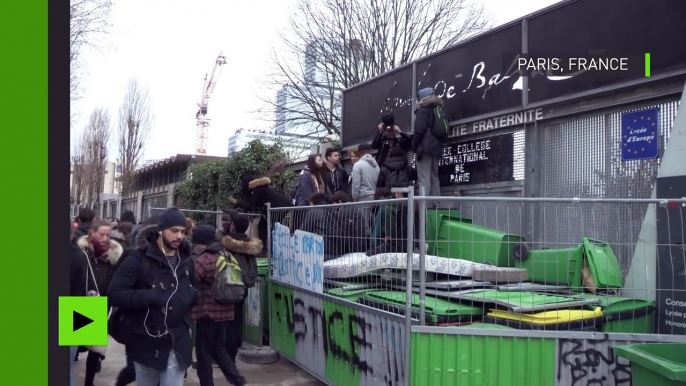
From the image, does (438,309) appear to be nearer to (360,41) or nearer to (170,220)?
(170,220)

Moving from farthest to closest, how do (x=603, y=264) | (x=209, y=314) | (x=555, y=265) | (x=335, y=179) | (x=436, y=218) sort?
(x=335, y=179), (x=209, y=314), (x=436, y=218), (x=555, y=265), (x=603, y=264)

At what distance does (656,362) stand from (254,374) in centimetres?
480

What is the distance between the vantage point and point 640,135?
6.45m

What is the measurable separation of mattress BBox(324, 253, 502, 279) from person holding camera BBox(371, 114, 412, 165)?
3373mm

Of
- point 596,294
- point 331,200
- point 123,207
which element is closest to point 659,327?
point 596,294

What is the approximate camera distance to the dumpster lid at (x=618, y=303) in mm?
5035

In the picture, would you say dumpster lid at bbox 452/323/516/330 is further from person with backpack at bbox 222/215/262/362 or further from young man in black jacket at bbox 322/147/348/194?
young man in black jacket at bbox 322/147/348/194

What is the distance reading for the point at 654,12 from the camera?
20.7ft

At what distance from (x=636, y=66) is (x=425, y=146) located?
304cm

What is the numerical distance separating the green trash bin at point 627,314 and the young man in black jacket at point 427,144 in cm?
380

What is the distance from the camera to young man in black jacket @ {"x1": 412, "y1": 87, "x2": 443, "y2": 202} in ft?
28.5

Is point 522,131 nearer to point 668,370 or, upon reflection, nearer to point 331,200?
point 331,200

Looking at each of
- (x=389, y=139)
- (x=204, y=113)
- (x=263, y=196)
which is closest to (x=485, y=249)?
(x=389, y=139)

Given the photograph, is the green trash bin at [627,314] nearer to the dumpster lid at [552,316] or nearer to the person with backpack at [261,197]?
the dumpster lid at [552,316]
